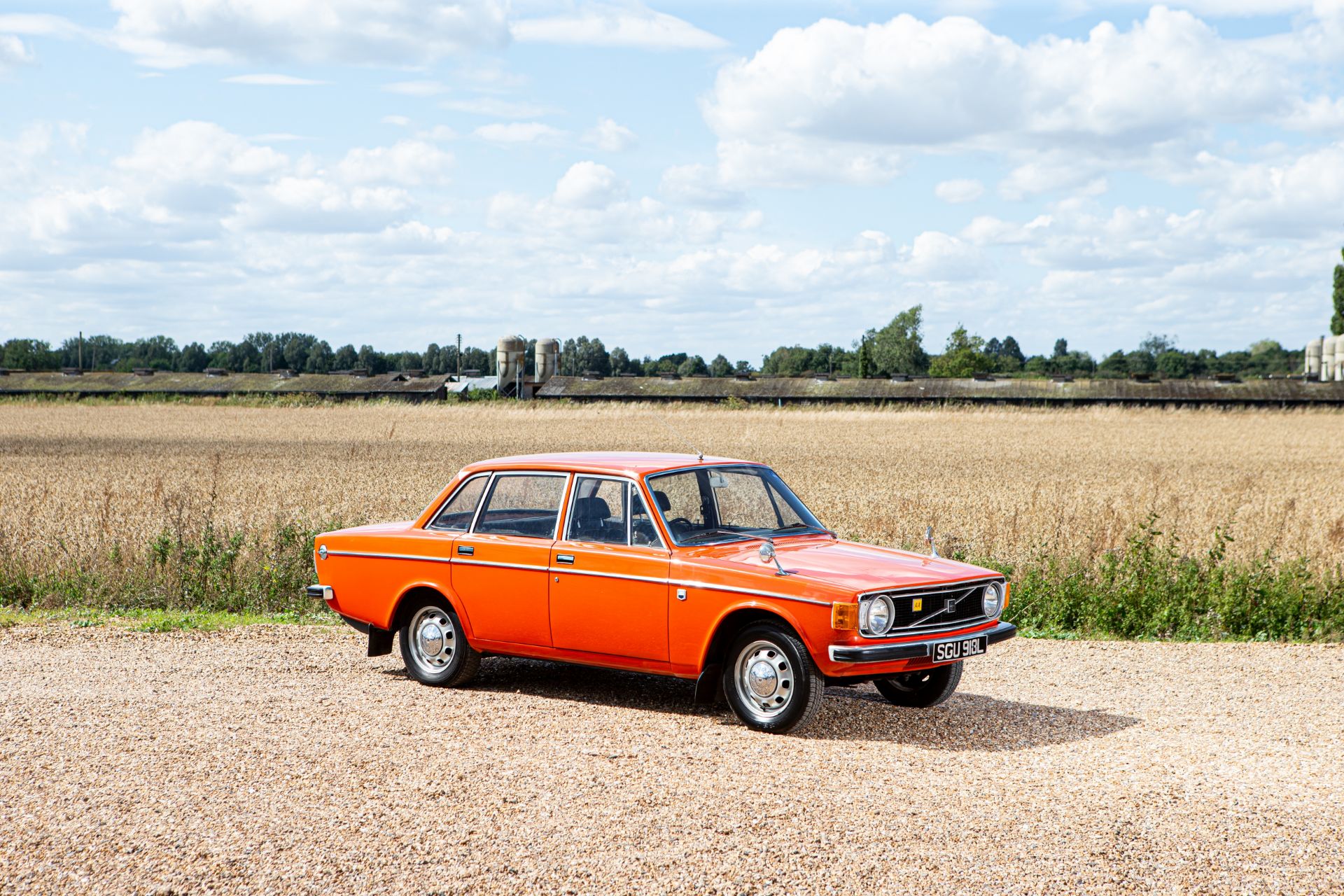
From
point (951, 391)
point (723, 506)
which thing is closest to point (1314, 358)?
point (951, 391)

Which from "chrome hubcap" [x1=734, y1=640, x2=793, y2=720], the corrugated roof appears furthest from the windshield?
the corrugated roof

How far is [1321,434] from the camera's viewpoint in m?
48.8

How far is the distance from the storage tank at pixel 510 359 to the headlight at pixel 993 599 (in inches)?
3365

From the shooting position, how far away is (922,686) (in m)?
8.61

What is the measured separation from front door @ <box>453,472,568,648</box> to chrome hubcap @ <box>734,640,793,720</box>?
1505 millimetres

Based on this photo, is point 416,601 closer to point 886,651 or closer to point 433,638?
point 433,638

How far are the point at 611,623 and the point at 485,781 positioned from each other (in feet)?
6.73

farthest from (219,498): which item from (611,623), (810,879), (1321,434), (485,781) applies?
(1321,434)

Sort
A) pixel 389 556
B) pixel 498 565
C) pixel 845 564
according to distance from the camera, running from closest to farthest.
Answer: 1. pixel 845 564
2. pixel 498 565
3. pixel 389 556

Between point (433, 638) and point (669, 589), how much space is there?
2101 mm

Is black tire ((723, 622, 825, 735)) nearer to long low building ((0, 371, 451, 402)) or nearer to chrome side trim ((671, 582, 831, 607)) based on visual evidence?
chrome side trim ((671, 582, 831, 607))

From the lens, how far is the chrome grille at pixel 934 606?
24.9ft

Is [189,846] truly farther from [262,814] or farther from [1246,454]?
[1246,454]

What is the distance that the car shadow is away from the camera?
7.79 meters
